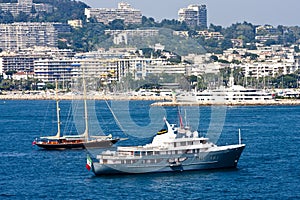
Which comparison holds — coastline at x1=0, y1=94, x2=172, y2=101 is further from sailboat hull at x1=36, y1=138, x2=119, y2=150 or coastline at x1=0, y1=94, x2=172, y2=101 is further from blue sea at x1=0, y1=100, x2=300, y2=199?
sailboat hull at x1=36, y1=138, x2=119, y2=150

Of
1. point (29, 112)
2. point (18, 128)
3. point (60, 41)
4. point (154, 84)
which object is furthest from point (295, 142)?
point (60, 41)

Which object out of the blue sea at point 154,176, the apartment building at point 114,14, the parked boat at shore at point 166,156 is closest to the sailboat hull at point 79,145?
the blue sea at point 154,176

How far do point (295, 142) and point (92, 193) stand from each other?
9.33 metres

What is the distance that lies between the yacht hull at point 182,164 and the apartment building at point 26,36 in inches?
3508

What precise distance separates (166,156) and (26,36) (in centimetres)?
9156

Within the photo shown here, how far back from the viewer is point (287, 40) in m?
126

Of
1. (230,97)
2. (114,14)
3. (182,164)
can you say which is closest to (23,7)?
(114,14)

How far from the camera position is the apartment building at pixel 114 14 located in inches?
4823

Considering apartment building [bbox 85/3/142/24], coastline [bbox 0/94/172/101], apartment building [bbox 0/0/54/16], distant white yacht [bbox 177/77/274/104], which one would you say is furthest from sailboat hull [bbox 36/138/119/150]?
apartment building [bbox 0/0/54/16]

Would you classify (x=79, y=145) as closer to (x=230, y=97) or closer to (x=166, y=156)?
(x=166, y=156)

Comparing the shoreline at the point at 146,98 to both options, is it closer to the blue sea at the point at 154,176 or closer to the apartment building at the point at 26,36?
the blue sea at the point at 154,176

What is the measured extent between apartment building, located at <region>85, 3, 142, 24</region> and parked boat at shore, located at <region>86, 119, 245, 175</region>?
99.3 m

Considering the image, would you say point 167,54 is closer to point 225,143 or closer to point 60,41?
point 225,143

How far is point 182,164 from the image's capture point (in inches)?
812
